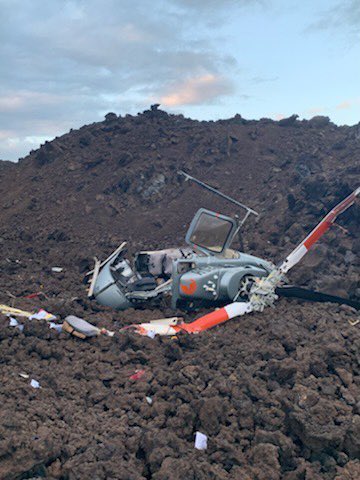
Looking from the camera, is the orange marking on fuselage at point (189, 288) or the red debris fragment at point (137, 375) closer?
the red debris fragment at point (137, 375)

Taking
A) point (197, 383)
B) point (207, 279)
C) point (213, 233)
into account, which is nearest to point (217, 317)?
point (207, 279)

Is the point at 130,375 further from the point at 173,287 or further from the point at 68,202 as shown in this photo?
the point at 68,202

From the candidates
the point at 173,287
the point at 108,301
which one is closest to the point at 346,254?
the point at 173,287

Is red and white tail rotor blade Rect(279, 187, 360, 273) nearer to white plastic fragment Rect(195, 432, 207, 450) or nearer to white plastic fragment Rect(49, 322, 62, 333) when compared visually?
white plastic fragment Rect(49, 322, 62, 333)

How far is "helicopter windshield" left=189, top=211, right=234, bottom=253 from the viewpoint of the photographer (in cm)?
985

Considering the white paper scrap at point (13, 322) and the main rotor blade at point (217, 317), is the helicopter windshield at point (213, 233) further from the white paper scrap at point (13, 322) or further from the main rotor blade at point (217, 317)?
the white paper scrap at point (13, 322)

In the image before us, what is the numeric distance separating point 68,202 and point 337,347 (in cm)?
1695

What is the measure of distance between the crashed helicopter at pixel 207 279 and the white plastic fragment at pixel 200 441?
295 cm

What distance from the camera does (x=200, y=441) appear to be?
191 inches

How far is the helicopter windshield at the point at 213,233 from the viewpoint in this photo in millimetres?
9852

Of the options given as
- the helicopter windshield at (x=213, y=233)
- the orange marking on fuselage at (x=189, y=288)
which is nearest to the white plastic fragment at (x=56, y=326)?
the orange marking on fuselage at (x=189, y=288)

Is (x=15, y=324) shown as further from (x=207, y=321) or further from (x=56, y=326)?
(x=207, y=321)

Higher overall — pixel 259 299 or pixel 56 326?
pixel 56 326

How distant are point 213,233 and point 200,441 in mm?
5427
